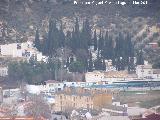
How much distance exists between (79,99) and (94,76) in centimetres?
25

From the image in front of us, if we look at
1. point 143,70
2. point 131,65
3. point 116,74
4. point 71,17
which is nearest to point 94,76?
point 116,74

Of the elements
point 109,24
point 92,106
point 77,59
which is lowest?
point 92,106

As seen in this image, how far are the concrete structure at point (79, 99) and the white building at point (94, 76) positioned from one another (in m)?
0.11

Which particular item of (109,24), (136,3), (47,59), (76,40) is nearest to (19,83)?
(47,59)

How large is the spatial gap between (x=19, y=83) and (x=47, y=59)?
33cm

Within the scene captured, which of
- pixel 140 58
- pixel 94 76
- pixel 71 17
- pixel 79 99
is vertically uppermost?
pixel 71 17

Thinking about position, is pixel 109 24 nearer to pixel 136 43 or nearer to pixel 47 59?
pixel 136 43

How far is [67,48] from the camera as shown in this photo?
481 centimetres

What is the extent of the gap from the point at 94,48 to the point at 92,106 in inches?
20.9

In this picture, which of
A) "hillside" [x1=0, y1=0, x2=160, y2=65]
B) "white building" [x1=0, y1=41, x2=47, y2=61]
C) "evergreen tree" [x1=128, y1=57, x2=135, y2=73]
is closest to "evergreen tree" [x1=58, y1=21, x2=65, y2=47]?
"hillside" [x1=0, y1=0, x2=160, y2=65]

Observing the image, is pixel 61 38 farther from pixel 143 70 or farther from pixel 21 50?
pixel 143 70

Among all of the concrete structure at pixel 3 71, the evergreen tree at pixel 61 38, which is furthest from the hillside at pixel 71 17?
the concrete structure at pixel 3 71

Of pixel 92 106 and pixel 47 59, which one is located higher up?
pixel 47 59

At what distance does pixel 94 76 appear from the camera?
15.7ft
